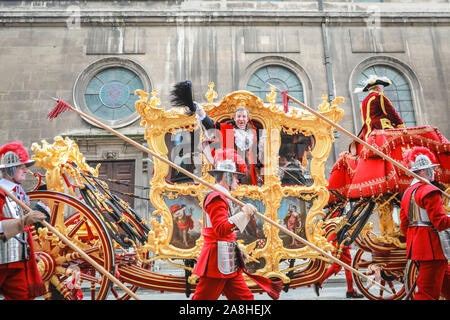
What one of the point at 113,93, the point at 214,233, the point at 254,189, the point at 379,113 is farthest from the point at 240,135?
the point at 113,93

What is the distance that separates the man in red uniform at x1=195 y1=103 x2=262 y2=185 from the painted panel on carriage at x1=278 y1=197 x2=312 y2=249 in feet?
1.65

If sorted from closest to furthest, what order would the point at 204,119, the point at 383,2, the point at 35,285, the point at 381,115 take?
the point at 35,285
the point at 204,119
the point at 381,115
the point at 383,2

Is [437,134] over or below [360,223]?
over

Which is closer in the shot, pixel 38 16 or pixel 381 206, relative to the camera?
pixel 381 206

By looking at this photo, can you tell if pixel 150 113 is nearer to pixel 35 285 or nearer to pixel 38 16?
pixel 35 285

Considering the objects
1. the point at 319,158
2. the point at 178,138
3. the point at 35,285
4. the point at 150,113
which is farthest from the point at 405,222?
the point at 35,285

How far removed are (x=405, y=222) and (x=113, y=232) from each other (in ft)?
12.4

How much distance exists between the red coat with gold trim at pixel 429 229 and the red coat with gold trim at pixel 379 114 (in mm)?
1625

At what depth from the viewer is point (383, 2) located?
12.8 metres

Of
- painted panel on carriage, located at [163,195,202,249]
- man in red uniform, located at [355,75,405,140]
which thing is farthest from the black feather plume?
man in red uniform, located at [355,75,405,140]

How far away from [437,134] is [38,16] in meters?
12.7

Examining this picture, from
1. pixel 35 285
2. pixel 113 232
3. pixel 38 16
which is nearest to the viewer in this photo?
pixel 35 285

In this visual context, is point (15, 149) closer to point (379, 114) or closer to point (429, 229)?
point (429, 229)

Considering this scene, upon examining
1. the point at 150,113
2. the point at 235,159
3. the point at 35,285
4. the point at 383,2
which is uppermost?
the point at 383,2
